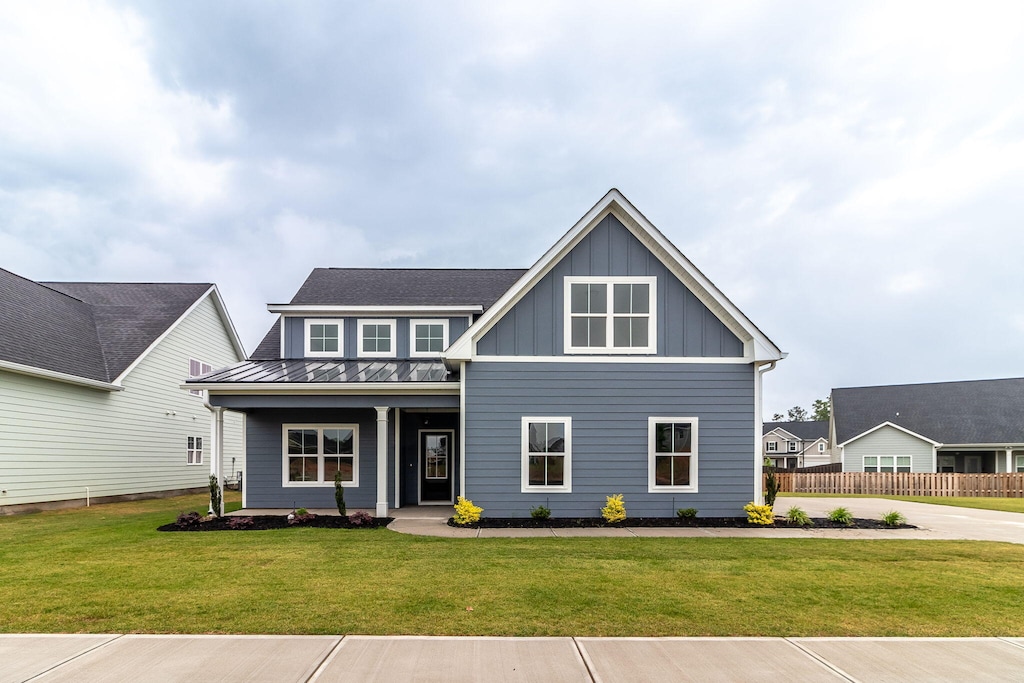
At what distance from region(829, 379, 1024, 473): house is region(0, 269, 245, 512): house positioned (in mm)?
32856

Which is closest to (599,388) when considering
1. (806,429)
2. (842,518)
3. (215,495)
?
(842,518)

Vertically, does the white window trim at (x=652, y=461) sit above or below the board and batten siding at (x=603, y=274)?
below

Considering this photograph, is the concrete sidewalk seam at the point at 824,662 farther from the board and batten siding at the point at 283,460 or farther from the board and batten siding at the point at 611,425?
the board and batten siding at the point at 283,460

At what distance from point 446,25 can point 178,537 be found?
13215 millimetres

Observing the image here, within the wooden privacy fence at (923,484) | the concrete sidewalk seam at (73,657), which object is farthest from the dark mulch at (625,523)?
the wooden privacy fence at (923,484)

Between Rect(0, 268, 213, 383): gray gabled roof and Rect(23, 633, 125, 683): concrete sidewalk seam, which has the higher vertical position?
Rect(0, 268, 213, 383): gray gabled roof

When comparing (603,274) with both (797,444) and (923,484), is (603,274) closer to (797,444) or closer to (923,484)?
(923,484)

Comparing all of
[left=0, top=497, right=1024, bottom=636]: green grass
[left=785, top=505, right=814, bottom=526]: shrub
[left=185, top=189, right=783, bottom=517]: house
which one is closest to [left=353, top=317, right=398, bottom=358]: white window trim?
[left=185, top=189, right=783, bottom=517]: house

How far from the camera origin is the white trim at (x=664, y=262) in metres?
13.1

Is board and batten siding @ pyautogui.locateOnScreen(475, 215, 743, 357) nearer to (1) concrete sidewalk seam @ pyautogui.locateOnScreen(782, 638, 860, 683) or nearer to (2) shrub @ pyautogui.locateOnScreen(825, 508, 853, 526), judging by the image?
(2) shrub @ pyautogui.locateOnScreen(825, 508, 853, 526)

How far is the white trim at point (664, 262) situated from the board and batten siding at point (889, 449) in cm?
2528

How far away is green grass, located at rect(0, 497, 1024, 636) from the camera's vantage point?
592cm

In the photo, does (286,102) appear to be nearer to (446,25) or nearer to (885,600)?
(446,25)

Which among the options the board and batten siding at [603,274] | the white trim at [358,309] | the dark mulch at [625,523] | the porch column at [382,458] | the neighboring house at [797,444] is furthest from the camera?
the neighboring house at [797,444]
